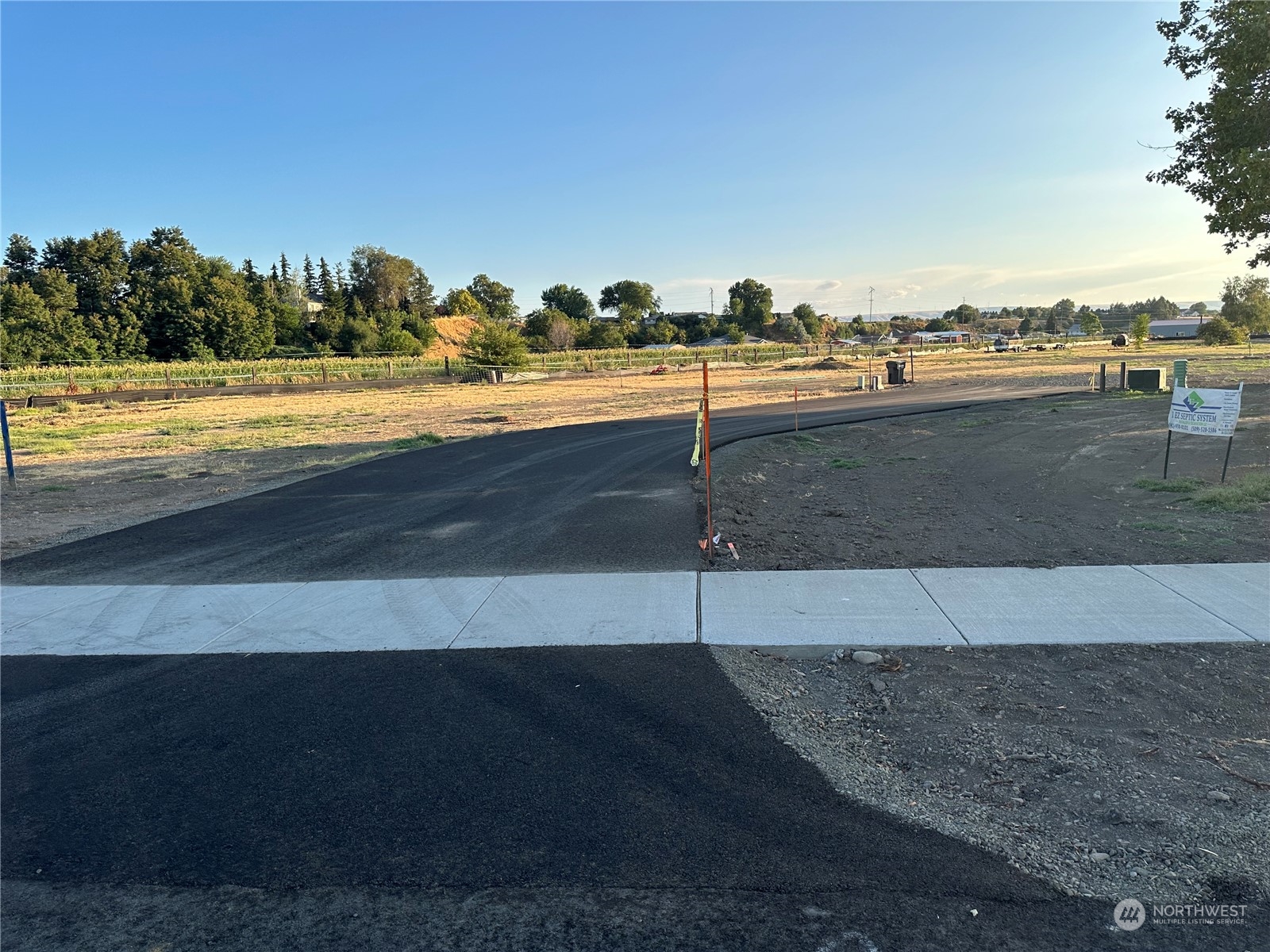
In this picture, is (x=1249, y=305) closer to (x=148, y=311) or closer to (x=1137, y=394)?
(x=1137, y=394)

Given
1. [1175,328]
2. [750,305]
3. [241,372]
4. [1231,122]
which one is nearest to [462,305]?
[750,305]

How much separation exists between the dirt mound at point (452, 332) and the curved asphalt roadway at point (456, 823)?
97395 mm

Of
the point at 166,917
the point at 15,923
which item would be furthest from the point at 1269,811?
the point at 15,923

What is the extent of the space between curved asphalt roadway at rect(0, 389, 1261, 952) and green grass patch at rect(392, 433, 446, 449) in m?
14.1

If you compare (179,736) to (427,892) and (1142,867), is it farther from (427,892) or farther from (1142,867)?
(1142,867)

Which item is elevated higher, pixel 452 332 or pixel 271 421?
pixel 452 332

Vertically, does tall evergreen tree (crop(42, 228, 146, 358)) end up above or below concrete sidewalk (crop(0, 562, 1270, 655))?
above

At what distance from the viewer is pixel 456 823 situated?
4000 mm

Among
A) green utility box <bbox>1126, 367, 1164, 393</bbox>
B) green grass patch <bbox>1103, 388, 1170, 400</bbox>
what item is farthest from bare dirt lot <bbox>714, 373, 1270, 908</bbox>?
green utility box <bbox>1126, 367, 1164, 393</bbox>

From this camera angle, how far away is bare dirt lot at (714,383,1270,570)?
28.5 ft

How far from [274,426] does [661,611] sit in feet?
76.2

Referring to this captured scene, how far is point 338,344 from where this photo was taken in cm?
8294

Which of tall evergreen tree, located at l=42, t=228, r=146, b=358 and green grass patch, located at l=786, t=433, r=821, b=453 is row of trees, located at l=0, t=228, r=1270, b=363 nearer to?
tall evergreen tree, located at l=42, t=228, r=146, b=358

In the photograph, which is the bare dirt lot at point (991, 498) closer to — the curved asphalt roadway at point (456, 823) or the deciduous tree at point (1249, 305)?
the curved asphalt roadway at point (456, 823)
